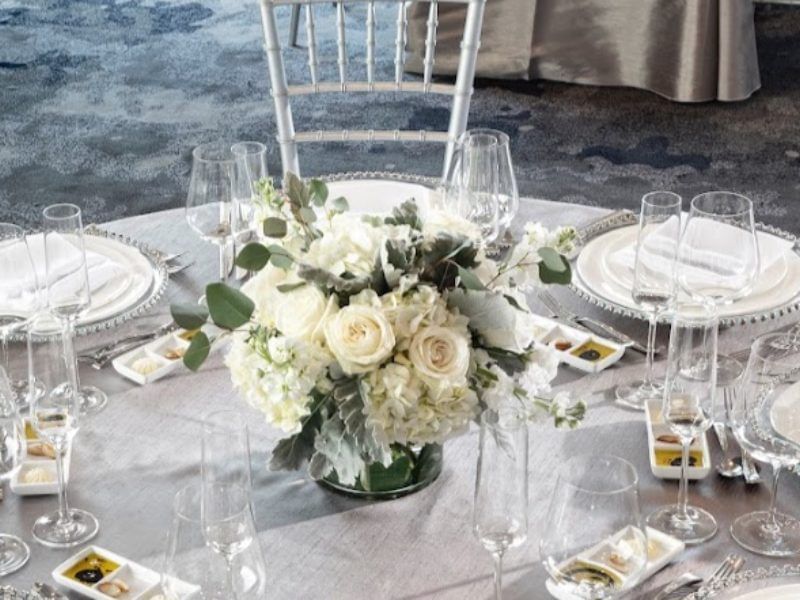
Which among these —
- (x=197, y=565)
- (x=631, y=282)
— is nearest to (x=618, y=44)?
(x=631, y=282)

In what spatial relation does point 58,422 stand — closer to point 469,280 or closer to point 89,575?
point 89,575

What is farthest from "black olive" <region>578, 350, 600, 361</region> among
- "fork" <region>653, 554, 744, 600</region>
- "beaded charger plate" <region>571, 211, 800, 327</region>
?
"fork" <region>653, 554, 744, 600</region>

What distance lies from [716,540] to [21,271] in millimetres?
942

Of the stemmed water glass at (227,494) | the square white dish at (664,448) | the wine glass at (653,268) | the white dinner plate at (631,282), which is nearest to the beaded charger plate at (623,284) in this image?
the white dinner plate at (631,282)

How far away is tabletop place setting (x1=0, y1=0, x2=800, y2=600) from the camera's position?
4.35ft

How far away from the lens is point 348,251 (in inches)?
56.8

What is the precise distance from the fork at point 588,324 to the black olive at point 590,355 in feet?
0.17

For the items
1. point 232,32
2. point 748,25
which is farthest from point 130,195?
point 748,25

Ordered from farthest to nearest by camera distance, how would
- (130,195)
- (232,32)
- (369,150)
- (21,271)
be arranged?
(232,32), (369,150), (130,195), (21,271)

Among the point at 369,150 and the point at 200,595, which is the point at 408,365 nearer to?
the point at 200,595

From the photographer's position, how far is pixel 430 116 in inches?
198

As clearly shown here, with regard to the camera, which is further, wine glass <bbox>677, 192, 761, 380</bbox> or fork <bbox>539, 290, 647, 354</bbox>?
fork <bbox>539, 290, 647, 354</bbox>

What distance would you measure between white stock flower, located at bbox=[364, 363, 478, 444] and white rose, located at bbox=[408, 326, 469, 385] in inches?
0.6

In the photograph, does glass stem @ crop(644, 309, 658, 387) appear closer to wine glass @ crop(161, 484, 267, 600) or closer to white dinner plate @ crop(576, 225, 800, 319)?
white dinner plate @ crop(576, 225, 800, 319)
